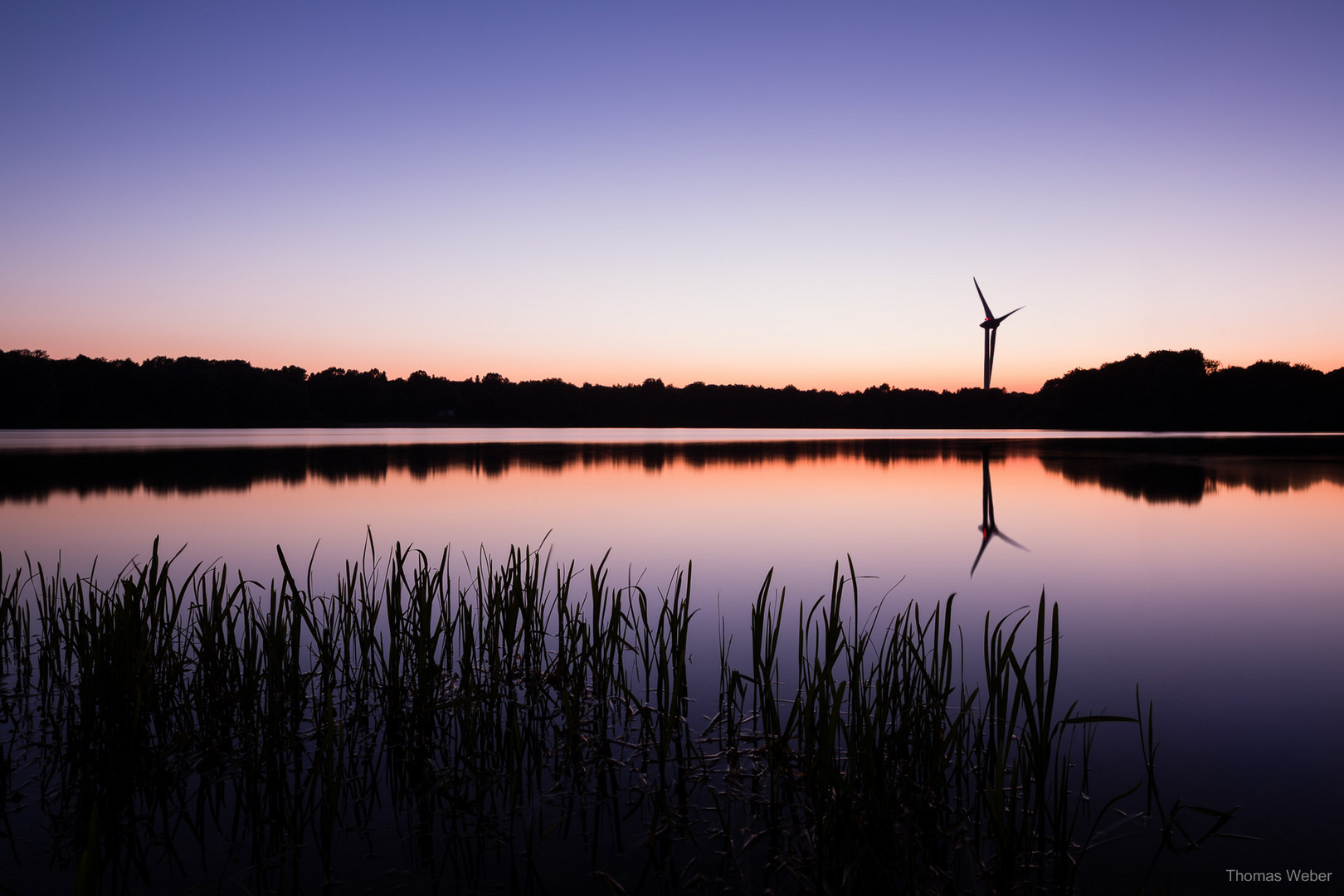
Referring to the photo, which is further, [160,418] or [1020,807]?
[160,418]

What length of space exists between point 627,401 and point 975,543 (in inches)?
5306

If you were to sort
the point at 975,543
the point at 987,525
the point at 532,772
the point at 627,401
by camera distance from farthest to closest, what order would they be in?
the point at 627,401 < the point at 987,525 < the point at 975,543 < the point at 532,772

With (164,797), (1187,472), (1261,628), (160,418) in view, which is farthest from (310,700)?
(160,418)

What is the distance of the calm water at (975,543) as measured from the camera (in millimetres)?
5762

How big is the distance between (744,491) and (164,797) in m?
20.7

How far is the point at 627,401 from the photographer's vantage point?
148 metres

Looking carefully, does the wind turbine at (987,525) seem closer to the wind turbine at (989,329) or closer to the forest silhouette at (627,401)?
the wind turbine at (989,329)

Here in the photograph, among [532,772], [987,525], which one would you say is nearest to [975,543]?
[987,525]

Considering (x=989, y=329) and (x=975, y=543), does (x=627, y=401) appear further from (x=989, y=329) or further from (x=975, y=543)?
(x=975, y=543)

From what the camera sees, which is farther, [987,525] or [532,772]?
[987,525]

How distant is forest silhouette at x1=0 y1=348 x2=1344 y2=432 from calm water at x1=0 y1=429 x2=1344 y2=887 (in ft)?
240

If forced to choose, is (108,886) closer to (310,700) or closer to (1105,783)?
(310,700)

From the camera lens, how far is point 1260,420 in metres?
111

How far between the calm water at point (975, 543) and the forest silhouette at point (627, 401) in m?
73.2
